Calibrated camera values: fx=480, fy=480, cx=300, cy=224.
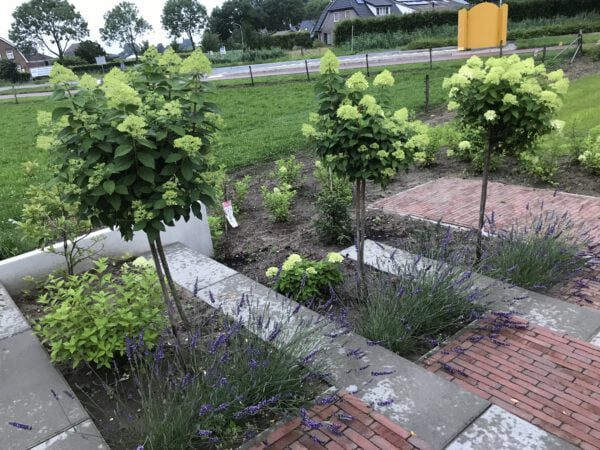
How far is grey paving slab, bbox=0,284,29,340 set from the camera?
352 centimetres

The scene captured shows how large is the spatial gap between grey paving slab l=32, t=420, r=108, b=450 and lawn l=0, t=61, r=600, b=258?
2907 millimetres

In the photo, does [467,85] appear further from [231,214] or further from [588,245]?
[231,214]

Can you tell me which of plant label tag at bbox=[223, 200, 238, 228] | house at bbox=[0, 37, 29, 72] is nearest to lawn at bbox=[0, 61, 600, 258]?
plant label tag at bbox=[223, 200, 238, 228]

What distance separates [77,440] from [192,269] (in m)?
2.09

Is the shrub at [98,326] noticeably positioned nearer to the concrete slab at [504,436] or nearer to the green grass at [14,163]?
the green grass at [14,163]

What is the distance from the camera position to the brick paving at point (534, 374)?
8.49 ft

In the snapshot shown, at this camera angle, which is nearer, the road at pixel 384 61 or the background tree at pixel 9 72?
the road at pixel 384 61

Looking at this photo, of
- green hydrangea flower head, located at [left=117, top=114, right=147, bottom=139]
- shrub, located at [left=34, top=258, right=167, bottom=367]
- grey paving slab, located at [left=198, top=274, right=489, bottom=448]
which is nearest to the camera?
green hydrangea flower head, located at [left=117, top=114, right=147, bottom=139]

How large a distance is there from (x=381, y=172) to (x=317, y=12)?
9803cm

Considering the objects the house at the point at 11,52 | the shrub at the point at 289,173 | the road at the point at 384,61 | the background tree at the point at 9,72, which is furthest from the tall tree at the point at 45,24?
the shrub at the point at 289,173

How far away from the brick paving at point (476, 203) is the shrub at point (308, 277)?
6.27ft

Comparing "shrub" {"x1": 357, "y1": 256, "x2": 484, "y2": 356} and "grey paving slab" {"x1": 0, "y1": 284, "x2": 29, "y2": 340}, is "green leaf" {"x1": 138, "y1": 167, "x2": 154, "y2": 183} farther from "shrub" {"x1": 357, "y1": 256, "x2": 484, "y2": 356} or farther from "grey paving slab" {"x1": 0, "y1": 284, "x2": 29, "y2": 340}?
"grey paving slab" {"x1": 0, "y1": 284, "x2": 29, "y2": 340}

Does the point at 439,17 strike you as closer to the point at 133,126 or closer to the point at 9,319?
the point at 9,319

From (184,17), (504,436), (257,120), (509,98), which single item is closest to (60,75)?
(504,436)
